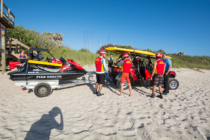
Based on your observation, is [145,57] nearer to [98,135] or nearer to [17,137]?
[98,135]

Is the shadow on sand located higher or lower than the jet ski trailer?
lower

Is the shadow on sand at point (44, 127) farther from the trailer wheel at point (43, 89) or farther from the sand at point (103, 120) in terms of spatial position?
the trailer wheel at point (43, 89)

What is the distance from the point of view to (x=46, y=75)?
5.05m

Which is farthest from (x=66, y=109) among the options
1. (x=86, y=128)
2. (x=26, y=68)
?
(x=26, y=68)

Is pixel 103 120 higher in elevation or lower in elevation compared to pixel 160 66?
lower

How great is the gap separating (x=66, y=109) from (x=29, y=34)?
18.0m

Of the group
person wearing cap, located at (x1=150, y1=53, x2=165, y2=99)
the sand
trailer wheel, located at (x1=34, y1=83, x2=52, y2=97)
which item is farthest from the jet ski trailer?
person wearing cap, located at (x1=150, y1=53, x2=165, y2=99)

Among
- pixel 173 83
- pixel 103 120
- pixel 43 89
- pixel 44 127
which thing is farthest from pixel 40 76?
pixel 173 83

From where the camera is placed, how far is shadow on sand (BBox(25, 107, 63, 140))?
2394 mm

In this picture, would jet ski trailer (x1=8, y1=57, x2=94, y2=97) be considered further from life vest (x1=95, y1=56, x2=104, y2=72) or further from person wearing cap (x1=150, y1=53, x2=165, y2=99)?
person wearing cap (x1=150, y1=53, x2=165, y2=99)

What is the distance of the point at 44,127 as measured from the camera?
2734 millimetres

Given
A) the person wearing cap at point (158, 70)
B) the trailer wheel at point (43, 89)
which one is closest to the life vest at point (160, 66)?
the person wearing cap at point (158, 70)

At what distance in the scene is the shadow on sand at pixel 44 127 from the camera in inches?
94.2

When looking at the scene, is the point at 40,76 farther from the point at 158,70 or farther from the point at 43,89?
the point at 158,70
